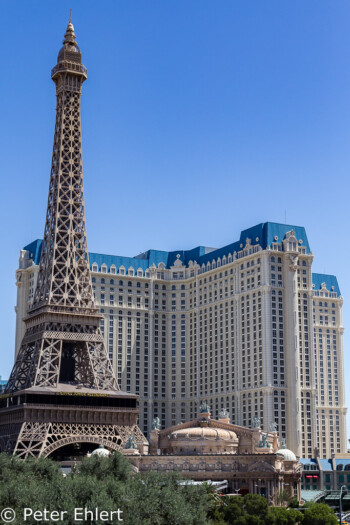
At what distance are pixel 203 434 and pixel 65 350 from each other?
33.8 m

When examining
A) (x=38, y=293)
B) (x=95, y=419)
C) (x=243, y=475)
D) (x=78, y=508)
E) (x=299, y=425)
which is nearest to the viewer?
(x=78, y=508)

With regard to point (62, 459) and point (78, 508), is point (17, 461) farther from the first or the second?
point (62, 459)

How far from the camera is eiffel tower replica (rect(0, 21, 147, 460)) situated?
499 feet

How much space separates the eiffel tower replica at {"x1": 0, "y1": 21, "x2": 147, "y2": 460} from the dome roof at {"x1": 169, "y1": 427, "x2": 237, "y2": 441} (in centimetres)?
815

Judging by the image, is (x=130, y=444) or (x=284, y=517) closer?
(x=284, y=517)

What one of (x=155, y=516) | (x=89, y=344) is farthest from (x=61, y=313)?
(x=155, y=516)

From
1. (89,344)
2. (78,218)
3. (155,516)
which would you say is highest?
(78,218)

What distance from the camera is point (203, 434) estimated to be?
161 m

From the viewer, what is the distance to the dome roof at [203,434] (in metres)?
160

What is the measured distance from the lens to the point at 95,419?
6161 inches

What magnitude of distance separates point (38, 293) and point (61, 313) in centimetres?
1019

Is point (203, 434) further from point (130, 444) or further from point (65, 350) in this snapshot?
point (65, 350)

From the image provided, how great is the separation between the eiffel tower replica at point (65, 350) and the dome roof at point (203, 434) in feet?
26.7

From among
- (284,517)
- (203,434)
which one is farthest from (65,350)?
(284,517)
